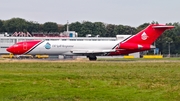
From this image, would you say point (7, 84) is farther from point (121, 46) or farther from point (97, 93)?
point (121, 46)

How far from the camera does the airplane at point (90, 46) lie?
223 ft

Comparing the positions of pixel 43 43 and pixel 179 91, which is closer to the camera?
pixel 179 91

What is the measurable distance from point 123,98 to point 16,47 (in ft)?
170

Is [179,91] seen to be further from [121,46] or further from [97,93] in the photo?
[121,46]

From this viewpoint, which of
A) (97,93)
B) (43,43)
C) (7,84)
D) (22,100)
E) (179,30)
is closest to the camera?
(22,100)

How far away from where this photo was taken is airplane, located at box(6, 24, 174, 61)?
67.9 metres

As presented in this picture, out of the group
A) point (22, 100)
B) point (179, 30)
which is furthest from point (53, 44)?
point (179, 30)

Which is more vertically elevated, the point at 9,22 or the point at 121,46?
the point at 9,22

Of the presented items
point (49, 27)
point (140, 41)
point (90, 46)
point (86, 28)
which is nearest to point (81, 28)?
point (86, 28)

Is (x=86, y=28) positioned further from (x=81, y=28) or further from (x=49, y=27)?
(x=49, y=27)

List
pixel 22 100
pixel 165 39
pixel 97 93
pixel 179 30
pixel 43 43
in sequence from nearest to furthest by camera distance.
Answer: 1. pixel 22 100
2. pixel 97 93
3. pixel 43 43
4. pixel 165 39
5. pixel 179 30

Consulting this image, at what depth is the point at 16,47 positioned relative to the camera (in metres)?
68.6

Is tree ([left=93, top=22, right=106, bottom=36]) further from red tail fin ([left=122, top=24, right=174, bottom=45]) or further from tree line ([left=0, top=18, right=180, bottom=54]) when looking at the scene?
red tail fin ([left=122, top=24, right=174, bottom=45])

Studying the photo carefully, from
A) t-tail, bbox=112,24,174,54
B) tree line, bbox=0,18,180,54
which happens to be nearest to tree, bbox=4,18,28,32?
tree line, bbox=0,18,180,54
